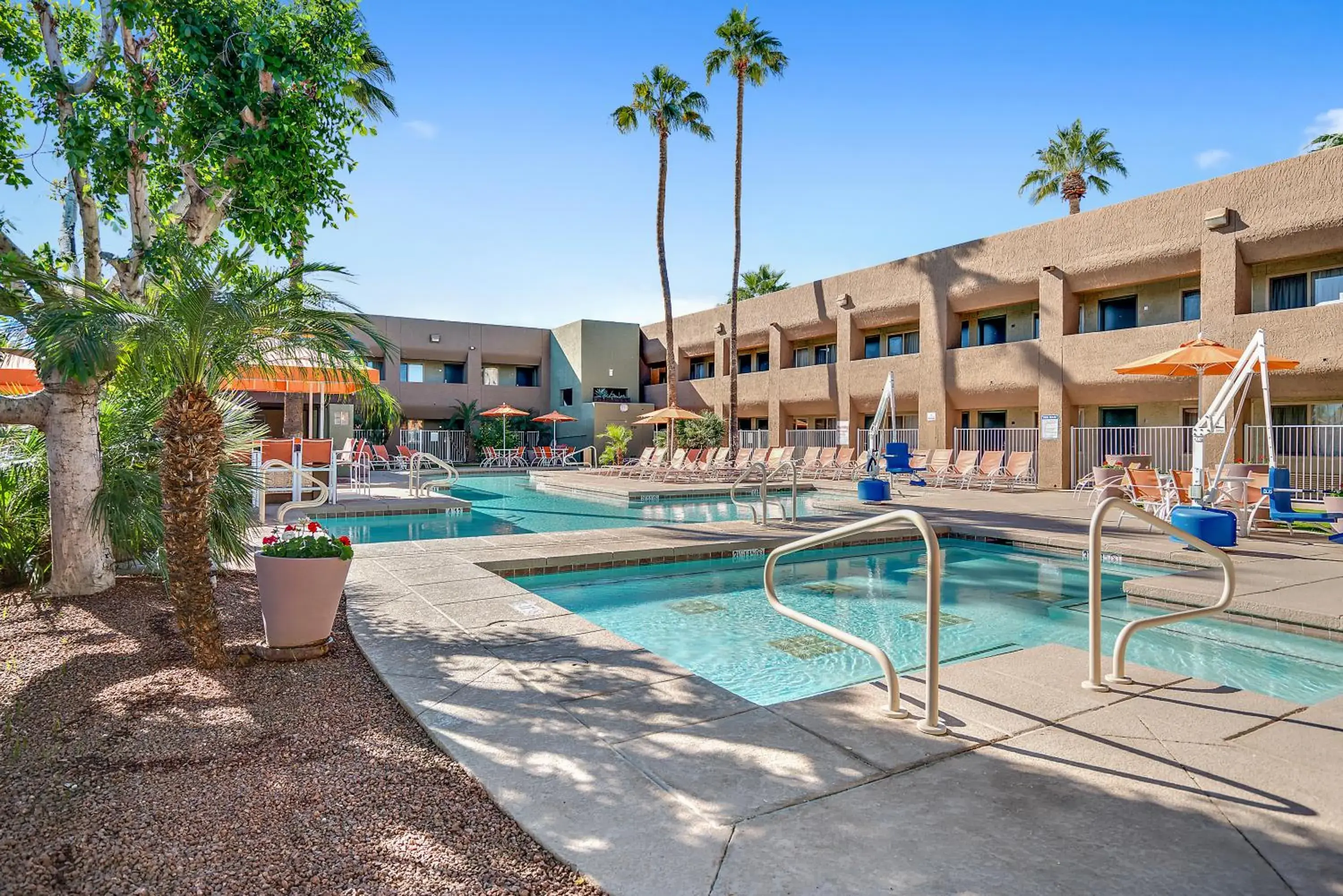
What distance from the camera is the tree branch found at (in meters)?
5.16

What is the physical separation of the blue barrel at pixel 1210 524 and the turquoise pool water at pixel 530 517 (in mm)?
5862

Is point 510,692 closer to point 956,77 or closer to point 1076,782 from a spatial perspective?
point 1076,782

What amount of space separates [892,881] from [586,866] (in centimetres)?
89

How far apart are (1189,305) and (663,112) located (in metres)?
16.9

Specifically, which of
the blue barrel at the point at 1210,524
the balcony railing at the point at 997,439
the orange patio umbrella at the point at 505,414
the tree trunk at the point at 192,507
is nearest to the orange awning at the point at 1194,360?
the blue barrel at the point at 1210,524

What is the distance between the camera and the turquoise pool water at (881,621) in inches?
199

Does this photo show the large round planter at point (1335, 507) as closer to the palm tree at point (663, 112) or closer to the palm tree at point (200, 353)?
the palm tree at point (200, 353)

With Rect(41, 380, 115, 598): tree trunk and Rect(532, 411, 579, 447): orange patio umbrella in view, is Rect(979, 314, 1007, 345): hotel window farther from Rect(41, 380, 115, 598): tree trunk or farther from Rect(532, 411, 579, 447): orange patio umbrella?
Rect(41, 380, 115, 598): tree trunk

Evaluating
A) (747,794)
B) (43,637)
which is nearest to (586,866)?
(747,794)

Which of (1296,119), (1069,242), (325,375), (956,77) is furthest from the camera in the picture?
(1069,242)

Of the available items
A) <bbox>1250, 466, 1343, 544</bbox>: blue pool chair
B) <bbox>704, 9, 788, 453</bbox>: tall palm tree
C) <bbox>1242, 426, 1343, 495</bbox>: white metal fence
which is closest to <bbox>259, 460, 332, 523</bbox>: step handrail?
<bbox>1250, 466, 1343, 544</bbox>: blue pool chair

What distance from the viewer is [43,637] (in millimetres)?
4781

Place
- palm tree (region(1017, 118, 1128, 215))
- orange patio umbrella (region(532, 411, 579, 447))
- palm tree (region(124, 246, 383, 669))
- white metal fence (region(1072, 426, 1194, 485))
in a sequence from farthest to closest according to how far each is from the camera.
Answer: orange patio umbrella (region(532, 411, 579, 447)) → palm tree (region(1017, 118, 1128, 215)) → white metal fence (region(1072, 426, 1194, 485)) → palm tree (region(124, 246, 383, 669))

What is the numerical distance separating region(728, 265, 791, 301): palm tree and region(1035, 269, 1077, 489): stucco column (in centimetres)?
1872
